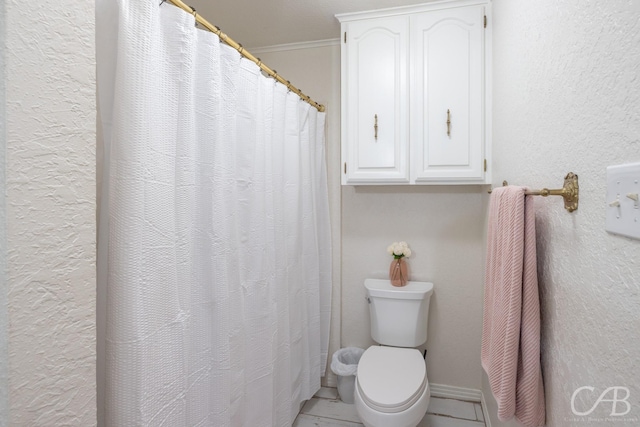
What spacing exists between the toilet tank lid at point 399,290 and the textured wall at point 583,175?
104 centimetres

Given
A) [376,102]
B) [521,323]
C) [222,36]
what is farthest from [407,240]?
[222,36]

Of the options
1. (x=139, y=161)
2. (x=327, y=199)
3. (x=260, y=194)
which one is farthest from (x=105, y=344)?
(x=327, y=199)

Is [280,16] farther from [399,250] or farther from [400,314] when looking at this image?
[400,314]

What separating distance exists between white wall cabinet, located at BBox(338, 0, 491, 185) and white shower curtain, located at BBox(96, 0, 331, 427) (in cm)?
44

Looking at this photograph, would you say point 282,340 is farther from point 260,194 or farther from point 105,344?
point 105,344

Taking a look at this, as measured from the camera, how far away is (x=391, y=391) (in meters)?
1.56

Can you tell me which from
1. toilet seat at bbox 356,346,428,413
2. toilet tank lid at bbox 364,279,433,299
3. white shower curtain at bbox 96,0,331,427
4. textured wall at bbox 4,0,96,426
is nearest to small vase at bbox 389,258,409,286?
toilet tank lid at bbox 364,279,433,299

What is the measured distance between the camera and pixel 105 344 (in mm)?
885

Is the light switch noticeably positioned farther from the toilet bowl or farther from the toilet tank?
the toilet tank

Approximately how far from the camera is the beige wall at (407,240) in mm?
2199

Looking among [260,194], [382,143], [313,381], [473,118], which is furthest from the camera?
[313,381]

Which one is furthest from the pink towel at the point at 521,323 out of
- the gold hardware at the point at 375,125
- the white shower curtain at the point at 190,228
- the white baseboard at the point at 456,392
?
the white baseboard at the point at 456,392

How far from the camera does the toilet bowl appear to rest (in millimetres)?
1490

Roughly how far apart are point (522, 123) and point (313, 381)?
181 centimetres
